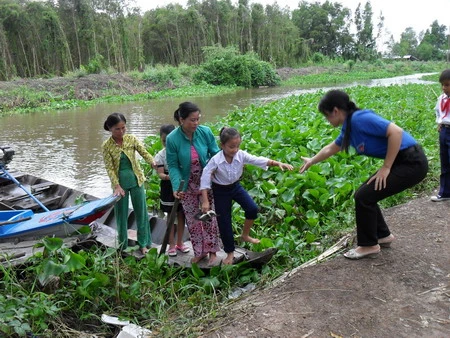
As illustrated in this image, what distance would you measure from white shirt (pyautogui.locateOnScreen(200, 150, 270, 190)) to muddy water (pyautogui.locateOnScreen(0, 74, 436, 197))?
4861mm

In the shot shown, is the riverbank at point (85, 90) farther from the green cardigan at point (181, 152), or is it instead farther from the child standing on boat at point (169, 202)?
the green cardigan at point (181, 152)

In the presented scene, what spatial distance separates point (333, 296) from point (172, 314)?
1.16 m

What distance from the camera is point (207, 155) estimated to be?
360 cm


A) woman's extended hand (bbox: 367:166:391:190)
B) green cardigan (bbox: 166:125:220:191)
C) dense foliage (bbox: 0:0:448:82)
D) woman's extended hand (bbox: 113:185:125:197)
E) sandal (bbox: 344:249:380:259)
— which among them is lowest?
sandal (bbox: 344:249:380:259)

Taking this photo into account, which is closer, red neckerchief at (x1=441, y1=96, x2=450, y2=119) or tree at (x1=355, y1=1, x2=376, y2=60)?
red neckerchief at (x1=441, y1=96, x2=450, y2=119)

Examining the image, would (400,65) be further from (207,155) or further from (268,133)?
(207,155)

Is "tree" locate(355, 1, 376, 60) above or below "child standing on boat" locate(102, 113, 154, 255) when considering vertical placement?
above

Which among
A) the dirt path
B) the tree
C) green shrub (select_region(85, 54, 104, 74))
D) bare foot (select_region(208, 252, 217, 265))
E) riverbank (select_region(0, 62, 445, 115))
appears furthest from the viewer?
the tree

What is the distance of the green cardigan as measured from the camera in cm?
345

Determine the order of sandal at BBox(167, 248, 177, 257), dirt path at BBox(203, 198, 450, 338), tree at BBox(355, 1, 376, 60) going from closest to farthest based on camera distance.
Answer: dirt path at BBox(203, 198, 450, 338) < sandal at BBox(167, 248, 177, 257) < tree at BBox(355, 1, 376, 60)

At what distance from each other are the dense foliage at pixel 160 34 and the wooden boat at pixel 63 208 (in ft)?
81.1

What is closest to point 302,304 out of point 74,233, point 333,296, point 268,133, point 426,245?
point 333,296

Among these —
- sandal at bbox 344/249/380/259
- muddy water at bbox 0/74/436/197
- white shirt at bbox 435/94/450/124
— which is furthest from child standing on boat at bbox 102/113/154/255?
muddy water at bbox 0/74/436/197

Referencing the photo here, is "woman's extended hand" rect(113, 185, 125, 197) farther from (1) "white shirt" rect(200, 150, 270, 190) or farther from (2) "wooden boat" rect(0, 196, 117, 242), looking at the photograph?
(1) "white shirt" rect(200, 150, 270, 190)
